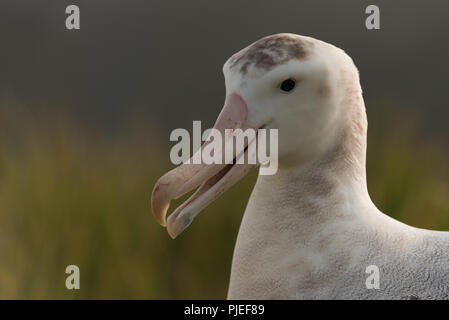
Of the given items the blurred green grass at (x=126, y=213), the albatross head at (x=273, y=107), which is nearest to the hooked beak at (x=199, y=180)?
the albatross head at (x=273, y=107)

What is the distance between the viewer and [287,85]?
4.76 feet

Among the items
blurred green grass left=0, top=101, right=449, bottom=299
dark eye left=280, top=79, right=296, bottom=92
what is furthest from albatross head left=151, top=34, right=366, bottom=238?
blurred green grass left=0, top=101, right=449, bottom=299

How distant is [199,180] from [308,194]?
24 centimetres

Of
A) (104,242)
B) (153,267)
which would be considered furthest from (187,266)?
(104,242)

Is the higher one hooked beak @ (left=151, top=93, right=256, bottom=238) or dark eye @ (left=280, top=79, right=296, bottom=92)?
dark eye @ (left=280, top=79, right=296, bottom=92)

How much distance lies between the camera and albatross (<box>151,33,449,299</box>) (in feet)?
4.75

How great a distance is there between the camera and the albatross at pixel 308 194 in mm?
1446

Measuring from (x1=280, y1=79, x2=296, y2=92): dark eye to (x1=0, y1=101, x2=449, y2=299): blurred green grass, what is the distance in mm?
1133

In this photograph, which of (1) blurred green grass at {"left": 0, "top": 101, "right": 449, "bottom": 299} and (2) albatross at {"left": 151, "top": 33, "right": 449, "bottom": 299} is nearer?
(2) albatross at {"left": 151, "top": 33, "right": 449, "bottom": 299}

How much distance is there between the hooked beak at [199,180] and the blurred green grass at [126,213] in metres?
1.03

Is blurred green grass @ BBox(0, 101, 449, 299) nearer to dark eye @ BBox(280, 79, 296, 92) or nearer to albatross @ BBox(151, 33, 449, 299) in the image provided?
albatross @ BBox(151, 33, 449, 299)

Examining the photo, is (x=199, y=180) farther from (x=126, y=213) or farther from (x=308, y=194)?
(x=126, y=213)

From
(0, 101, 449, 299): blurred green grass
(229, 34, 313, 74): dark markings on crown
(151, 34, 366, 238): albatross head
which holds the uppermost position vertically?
(229, 34, 313, 74): dark markings on crown
